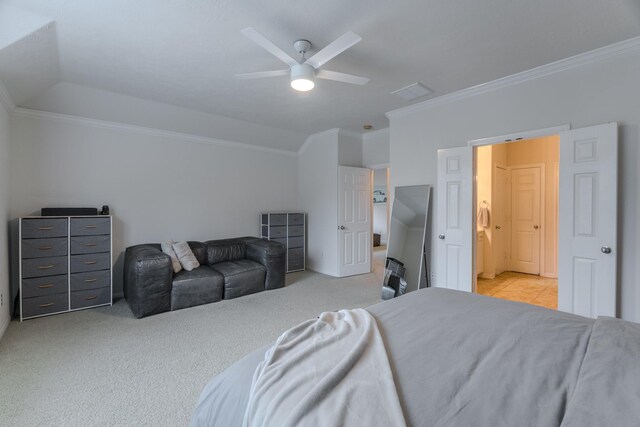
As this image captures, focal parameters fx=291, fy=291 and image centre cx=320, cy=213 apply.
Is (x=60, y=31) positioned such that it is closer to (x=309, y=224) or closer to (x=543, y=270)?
(x=309, y=224)

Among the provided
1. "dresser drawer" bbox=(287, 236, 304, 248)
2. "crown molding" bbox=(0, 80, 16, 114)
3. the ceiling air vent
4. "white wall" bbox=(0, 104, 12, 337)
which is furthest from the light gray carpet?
the ceiling air vent

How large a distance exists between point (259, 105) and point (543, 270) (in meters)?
5.67

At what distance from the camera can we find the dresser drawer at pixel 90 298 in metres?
3.56

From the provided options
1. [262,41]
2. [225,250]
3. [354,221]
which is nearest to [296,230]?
[354,221]

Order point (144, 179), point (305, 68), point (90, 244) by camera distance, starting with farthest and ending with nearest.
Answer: point (144, 179) → point (90, 244) → point (305, 68)

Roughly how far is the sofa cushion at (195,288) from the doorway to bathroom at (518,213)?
4.15 m

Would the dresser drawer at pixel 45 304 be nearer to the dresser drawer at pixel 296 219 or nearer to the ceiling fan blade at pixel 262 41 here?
the dresser drawer at pixel 296 219

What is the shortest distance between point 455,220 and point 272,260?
2.67m

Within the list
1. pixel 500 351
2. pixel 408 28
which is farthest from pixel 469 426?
pixel 408 28

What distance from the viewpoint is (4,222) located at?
10.2 feet

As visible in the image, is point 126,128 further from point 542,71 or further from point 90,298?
point 542,71

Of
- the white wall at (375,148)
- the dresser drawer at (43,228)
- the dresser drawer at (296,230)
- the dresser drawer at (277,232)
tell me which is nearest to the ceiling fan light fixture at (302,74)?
the white wall at (375,148)

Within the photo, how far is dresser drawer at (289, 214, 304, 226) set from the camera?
5656mm

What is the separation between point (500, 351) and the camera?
3.75 ft
